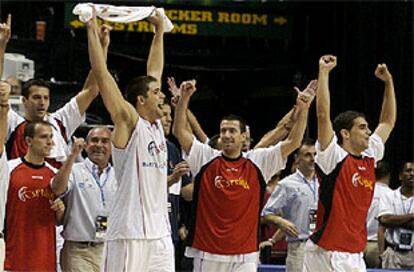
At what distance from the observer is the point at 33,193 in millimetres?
9672

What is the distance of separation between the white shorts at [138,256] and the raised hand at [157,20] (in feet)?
6.46

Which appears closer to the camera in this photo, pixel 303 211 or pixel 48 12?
pixel 303 211

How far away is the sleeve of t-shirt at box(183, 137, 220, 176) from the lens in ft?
32.4

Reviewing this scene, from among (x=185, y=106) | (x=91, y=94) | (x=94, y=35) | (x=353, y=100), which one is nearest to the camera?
(x=94, y=35)

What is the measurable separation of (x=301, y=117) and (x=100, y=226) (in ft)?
6.94

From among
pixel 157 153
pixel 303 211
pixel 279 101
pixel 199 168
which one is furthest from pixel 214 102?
pixel 157 153

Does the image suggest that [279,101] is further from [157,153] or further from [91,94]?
[157,153]

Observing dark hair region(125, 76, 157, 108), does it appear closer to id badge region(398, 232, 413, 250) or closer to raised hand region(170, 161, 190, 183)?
raised hand region(170, 161, 190, 183)

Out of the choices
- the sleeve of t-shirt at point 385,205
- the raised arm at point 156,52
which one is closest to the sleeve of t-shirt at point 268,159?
the raised arm at point 156,52

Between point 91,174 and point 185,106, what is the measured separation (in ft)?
4.10

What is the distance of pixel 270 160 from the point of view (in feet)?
32.4

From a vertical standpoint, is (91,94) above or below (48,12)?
below

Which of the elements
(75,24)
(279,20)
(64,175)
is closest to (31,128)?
(64,175)

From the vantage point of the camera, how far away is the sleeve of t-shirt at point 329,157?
9.56m
